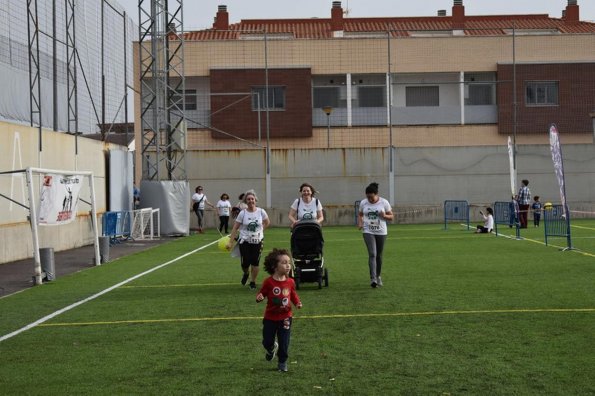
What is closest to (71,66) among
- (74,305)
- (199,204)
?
(199,204)

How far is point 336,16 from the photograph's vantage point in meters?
62.1

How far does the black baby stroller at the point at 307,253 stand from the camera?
53.4ft

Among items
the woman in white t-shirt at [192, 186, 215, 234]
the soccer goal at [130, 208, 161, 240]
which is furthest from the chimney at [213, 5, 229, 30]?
the soccer goal at [130, 208, 161, 240]

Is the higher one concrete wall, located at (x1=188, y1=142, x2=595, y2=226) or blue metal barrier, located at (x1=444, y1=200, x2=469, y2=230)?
concrete wall, located at (x1=188, y1=142, x2=595, y2=226)

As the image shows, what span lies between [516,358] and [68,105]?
21802mm

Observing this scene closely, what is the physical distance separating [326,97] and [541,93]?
433 inches

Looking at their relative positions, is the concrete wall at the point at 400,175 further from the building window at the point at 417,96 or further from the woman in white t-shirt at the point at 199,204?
the building window at the point at 417,96

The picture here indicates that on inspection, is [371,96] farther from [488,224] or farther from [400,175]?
[488,224]

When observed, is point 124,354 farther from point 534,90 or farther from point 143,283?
point 534,90

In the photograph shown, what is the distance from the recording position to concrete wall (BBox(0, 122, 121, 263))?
2375cm

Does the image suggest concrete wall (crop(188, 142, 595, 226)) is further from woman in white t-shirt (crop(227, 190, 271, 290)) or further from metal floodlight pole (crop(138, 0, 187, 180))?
woman in white t-shirt (crop(227, 190, 271, 290))

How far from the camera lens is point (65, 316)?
13.4 m

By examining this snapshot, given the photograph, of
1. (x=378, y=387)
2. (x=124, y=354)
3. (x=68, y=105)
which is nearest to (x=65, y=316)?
(x=124, y=354)

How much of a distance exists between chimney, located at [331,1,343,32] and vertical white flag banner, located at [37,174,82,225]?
4135cm
